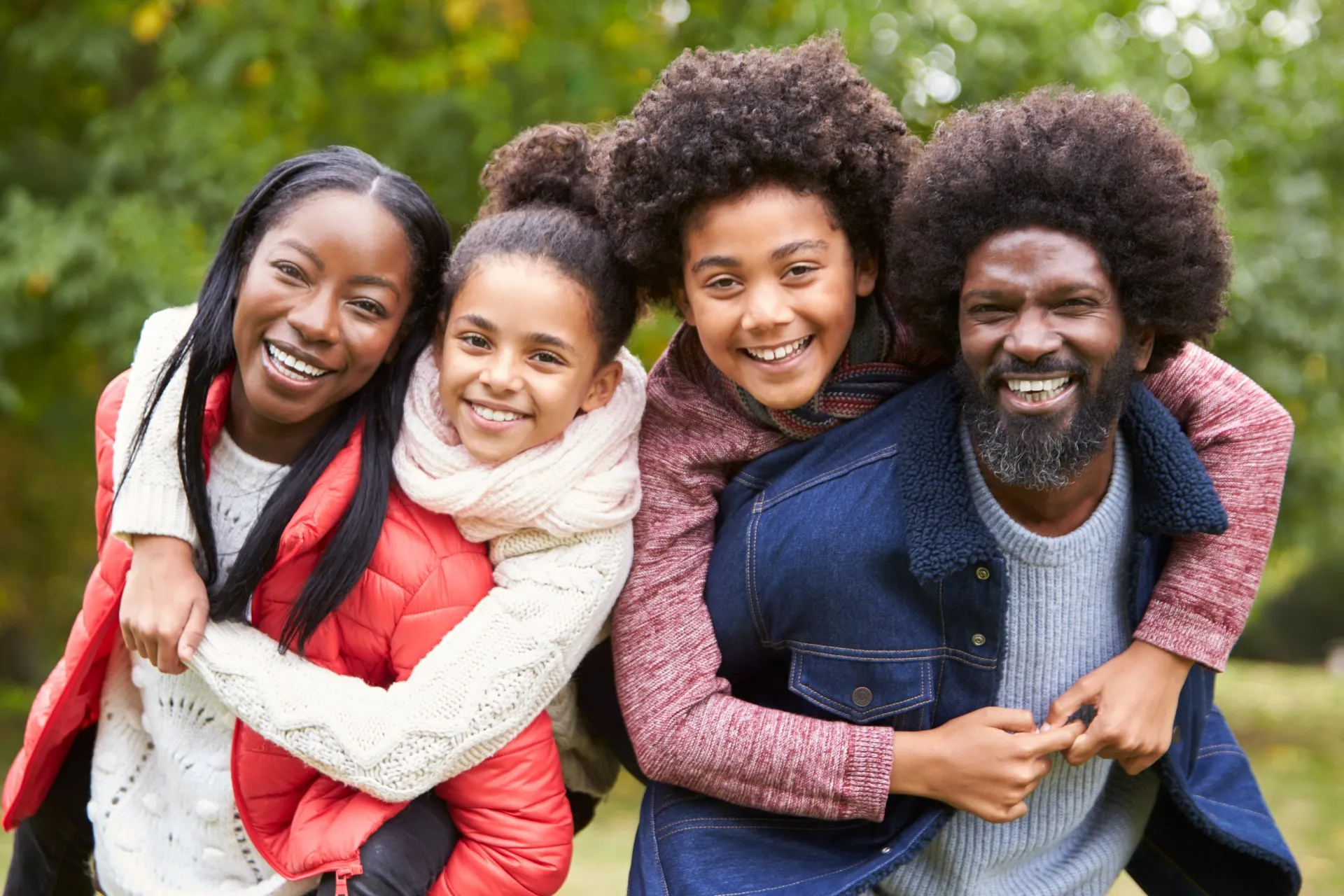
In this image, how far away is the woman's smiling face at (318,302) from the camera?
2.70 m

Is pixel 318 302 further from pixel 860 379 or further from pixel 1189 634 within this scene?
pixel 1189 634

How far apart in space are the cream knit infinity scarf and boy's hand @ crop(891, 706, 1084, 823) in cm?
73

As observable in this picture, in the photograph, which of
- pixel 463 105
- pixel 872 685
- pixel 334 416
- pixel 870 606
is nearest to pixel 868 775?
pixel 872 685

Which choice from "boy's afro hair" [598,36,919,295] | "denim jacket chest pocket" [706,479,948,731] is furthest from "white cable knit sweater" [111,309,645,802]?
"boy's afro hair" [598,36,919,295]

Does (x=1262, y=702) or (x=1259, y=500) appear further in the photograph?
(x=1262, y=702)

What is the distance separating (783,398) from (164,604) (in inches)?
49.4

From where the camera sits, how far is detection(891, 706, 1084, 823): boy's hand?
2537 mm

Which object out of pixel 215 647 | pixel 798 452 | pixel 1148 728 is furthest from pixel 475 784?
pixel 1148 728

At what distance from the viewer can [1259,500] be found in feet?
8.77

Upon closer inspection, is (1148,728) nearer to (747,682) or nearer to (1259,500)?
(1259,500)

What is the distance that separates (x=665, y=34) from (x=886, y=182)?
3609 mm

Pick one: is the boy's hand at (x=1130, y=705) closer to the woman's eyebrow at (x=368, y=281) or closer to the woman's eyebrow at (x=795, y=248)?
the woman's eyebrow at (x=795, y=248)

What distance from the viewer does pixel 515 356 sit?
2688 millimetres

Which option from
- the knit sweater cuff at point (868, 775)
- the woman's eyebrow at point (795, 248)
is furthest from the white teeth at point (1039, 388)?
the knit sweater cuff at point (868, 775)
